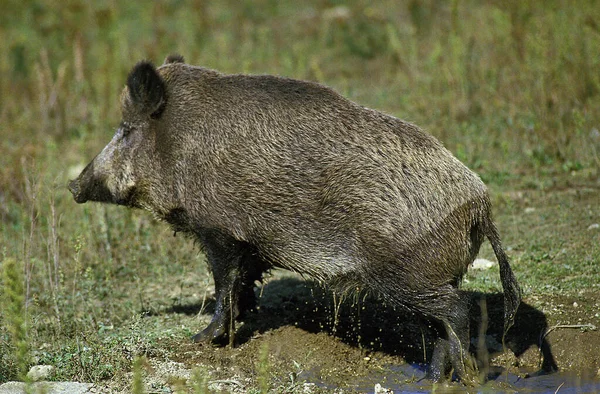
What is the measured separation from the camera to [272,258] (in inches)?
205

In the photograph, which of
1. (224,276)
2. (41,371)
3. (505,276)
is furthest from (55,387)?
(505,276)

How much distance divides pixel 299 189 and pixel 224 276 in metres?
0.81

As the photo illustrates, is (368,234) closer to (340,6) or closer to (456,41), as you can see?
(456,41)

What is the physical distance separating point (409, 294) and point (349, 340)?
0.96 meters

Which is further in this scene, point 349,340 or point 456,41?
point 456,41

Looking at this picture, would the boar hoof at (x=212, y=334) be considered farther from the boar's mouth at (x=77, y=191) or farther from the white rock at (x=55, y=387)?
the boar's mouth at (x=77, y=191)

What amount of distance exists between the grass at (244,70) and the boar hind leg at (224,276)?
12.2 inches

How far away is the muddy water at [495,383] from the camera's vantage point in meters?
4.80

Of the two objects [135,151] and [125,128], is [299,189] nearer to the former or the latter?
[135,151]

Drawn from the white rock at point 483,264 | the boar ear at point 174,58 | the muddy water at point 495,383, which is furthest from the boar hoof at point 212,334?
the white rock at point 483,264

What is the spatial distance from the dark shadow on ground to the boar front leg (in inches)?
7.6

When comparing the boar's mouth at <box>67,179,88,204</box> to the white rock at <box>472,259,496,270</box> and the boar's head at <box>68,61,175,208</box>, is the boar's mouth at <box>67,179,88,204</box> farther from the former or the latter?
the white rock at <box>472,259,496,270</box>

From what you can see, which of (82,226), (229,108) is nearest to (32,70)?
(82,226)

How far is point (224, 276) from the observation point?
17.7 ft
